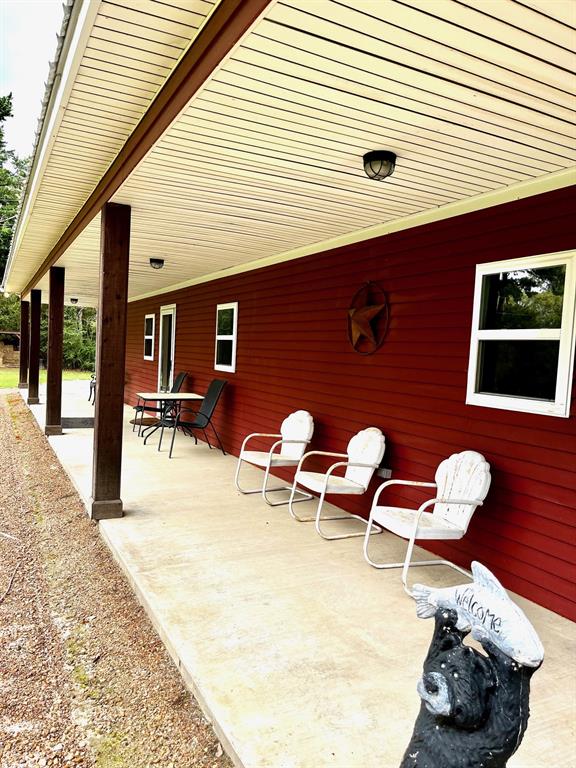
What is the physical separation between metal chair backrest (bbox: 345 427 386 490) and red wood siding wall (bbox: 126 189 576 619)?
0.12 metres

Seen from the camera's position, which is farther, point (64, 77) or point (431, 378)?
point (431, 378)

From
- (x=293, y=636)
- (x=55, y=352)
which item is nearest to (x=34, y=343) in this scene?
(x=55, y=352)

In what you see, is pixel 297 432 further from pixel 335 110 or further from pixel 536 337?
pixel 335 110

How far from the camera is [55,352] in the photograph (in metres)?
7.46

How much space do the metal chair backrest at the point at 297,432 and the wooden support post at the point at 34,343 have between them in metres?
6.79

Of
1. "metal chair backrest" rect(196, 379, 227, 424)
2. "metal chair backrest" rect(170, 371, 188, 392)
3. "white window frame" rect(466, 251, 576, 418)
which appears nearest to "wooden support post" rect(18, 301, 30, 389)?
"metal chair backrest" rect(170, 371, 188, 392)

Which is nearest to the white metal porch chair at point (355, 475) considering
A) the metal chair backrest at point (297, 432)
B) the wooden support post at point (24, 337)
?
the metal chair backrest at point (297, 432)

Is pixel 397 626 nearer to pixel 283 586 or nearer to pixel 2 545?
pixel 283 586

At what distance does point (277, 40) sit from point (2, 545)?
341 cm

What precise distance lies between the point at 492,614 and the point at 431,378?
9.35 feet

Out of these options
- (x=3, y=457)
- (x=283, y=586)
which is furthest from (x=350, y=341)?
(x=3, y=457)

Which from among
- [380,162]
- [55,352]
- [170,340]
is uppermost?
[380,162]

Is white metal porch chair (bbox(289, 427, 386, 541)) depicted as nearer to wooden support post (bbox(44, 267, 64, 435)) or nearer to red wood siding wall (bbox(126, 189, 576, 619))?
red wood siding wall (bbox(126, 189, 576, 619))

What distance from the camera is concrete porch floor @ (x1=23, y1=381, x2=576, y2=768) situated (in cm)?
180
